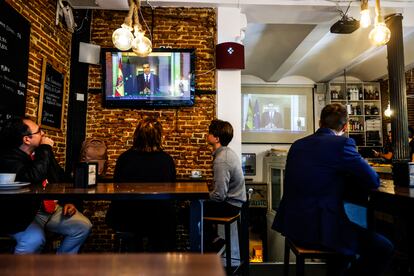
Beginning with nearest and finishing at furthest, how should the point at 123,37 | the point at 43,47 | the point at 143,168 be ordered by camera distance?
the point at 143,168 → the point at 123,37 → the point at 43,47

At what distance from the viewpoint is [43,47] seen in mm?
3230

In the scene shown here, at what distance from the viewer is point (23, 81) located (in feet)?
9.36

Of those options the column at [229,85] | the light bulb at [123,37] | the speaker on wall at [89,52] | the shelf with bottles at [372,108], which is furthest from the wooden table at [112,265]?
the shelf with bottles at [372,108]

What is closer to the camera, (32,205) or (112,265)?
(112,265)

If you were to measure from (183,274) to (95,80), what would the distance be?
3.75 meters

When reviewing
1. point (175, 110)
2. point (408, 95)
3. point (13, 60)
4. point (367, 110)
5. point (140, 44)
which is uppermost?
point (408, 95)

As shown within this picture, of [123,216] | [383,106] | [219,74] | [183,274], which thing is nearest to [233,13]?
[219,74]

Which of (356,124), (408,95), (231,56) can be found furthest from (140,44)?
(356,124)

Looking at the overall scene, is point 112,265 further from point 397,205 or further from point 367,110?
point 367,110

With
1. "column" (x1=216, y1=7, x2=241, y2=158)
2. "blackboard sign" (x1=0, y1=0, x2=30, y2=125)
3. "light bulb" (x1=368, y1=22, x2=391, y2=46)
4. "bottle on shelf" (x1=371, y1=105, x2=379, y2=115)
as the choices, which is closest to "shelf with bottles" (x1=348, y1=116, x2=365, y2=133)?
"bottle on shelf" (x1=371, y1=105, x2=379, y2=115)

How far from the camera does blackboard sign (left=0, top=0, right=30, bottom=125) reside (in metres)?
2.52

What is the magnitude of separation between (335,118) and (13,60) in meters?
2.59

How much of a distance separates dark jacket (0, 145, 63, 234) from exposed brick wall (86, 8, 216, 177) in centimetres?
157

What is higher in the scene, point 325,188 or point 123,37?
point 123,37
